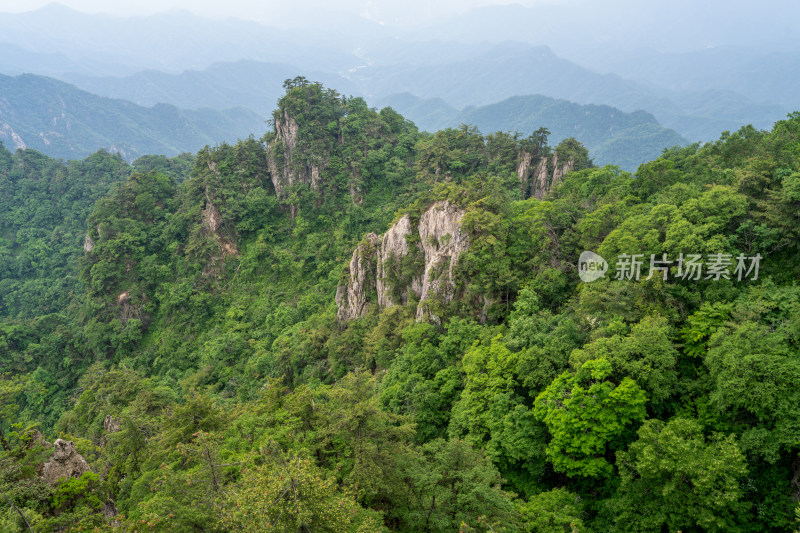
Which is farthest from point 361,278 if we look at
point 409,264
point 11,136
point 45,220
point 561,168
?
point 11,136

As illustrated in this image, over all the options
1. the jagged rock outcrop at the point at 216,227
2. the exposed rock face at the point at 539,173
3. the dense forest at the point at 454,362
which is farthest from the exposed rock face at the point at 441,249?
the jagged rock outcrop at the point at 216,227

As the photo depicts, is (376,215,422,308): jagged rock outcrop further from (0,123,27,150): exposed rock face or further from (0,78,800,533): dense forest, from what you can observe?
(0,123,27,150): exposed rock face

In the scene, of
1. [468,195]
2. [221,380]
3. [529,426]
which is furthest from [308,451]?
[221,380]

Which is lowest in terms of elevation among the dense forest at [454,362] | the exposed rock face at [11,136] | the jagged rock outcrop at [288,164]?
the dense forest at [454,362]

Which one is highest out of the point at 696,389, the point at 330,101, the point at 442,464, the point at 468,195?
the point at 330,101

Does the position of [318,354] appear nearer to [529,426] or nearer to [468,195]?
[468,195]

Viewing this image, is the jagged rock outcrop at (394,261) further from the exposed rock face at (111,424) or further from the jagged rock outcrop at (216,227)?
the jagged rock outcrop at (216,227)

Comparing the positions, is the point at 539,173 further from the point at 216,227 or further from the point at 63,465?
the point at 63,465
